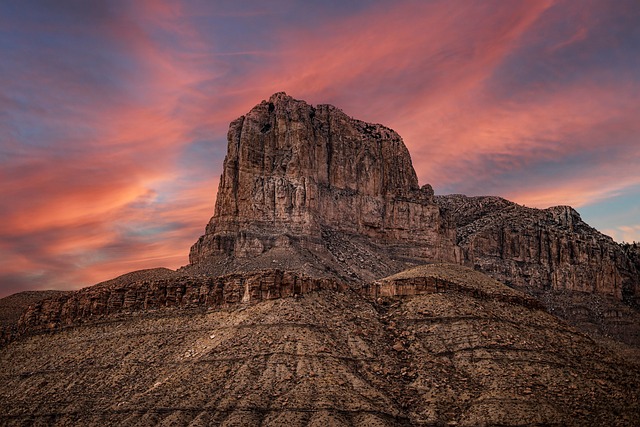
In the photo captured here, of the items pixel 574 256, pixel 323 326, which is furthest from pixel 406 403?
pixel 574 256

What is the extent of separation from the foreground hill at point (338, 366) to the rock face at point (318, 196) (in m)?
43.3

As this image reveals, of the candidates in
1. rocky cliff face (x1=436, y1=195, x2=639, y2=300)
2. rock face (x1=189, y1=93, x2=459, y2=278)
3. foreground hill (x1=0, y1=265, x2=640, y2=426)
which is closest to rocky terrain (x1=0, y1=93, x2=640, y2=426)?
foreground hill (x1=0, y1=265, x2=640, y2=426)

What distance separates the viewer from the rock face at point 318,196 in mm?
130250

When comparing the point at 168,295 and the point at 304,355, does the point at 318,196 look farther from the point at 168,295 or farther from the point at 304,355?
the point at 304,355

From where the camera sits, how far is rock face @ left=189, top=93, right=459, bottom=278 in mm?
130250

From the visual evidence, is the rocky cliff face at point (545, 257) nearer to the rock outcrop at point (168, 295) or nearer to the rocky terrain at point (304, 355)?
the rocky terrain at point (304, 355)

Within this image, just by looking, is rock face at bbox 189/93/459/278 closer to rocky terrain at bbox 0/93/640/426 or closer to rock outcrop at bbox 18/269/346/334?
rocky terrain at bbox 0/93/640/426

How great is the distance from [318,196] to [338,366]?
86.1 metres

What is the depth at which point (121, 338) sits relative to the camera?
74.2 metres

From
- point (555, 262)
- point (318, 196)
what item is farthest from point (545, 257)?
point (318, 196)

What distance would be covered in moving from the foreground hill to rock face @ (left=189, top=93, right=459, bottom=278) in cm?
4333

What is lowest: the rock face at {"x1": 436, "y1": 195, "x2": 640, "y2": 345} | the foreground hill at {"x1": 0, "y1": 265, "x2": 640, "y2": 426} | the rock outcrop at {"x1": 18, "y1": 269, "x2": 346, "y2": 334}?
the foreground hill at {"x1": 0, "y1": 265, "x2": 640, "y2": 426}

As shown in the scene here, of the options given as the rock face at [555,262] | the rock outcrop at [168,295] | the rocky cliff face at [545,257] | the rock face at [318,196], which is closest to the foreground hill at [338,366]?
the rock outcrop at [168,295]

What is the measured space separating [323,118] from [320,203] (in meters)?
24.1
